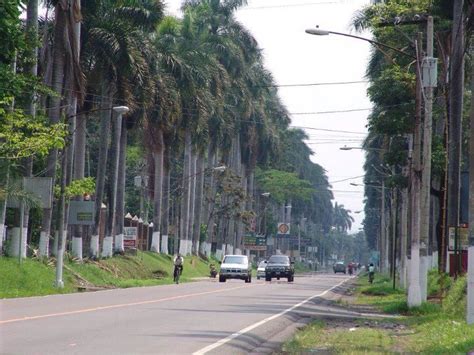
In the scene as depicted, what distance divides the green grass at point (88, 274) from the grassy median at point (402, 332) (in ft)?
40.2

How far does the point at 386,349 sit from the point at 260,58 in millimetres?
74442

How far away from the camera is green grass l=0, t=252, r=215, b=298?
3638 centimetres

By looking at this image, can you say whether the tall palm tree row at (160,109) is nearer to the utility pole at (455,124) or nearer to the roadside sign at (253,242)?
the roadside sign at (253,242)

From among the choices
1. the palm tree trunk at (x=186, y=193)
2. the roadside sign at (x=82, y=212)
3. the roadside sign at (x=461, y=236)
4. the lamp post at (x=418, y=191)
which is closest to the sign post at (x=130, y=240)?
the palm tree trunk at (x=186, y=193)

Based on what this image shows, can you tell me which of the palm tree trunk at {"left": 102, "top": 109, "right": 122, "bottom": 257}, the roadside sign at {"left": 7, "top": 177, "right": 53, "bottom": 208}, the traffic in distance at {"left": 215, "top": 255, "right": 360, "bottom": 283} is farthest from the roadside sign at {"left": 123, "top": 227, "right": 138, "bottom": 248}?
the roadside sign at {"left": 7, "top": 177, "right": 53, "bottom": 208}

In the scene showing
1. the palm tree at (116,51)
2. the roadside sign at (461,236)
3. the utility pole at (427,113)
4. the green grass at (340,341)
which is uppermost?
the palm tree at (116,51)

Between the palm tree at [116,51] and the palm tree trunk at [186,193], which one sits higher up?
the palm tree at [116,51]

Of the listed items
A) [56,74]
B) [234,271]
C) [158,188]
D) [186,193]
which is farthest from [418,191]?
[186,193]

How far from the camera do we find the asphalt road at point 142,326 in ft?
51.3

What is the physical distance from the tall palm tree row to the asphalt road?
463 inches

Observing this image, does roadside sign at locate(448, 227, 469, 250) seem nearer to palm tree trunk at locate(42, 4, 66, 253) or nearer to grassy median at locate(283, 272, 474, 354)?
grassy median at locate(283, 272, 474, 354)

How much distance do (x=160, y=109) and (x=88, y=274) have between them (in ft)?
41.8

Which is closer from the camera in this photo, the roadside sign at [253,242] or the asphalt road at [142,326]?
the asphalt road at [142,326]

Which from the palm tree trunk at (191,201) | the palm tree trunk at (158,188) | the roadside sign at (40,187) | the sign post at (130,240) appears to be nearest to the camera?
the roadside sign at (40,187)
